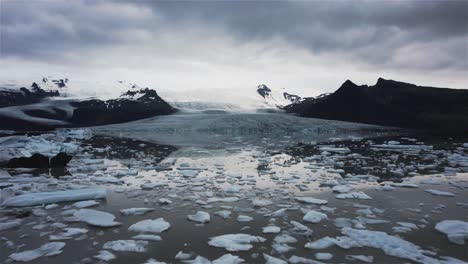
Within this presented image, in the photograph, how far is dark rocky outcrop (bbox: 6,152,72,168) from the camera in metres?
10.4

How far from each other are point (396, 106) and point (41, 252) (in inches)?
2476

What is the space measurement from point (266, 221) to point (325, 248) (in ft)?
3.81

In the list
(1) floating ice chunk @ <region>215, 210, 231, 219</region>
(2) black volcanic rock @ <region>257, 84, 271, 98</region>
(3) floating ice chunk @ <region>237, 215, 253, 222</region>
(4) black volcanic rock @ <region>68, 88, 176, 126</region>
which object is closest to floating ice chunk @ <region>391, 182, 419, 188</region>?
(3) floating ice chunk @ <region>237, 215, 253, 222</region>

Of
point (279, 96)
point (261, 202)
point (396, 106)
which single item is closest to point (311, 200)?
point (261, 202)

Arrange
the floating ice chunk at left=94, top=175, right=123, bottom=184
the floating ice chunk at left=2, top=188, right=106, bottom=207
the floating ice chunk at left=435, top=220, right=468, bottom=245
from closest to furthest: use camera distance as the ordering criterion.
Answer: the floating ice chunk at left=435, top=220, right=468, bottom=245, the floating ice chunk at left=2, top=188, right=106, bottom=207, the floating ice chunk at left=94, top=175, right=123, bottom=184

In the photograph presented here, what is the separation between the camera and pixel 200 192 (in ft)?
22.6

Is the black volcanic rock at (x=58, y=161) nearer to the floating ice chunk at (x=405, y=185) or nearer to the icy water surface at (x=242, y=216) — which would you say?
the icy water surface at (x=242, y=216)

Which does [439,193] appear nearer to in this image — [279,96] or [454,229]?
[454,229]

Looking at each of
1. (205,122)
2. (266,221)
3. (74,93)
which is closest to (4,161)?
(266,221)

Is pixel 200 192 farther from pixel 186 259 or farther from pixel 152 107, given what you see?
pixel 152 107

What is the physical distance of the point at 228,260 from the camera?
368cm

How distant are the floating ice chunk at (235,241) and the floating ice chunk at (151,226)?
762 millimetres

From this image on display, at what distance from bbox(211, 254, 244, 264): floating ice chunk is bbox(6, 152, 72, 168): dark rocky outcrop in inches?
328

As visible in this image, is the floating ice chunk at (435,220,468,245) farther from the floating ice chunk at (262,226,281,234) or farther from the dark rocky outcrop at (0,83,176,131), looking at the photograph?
the dark rocky outcrop at (0,83,176,131)
